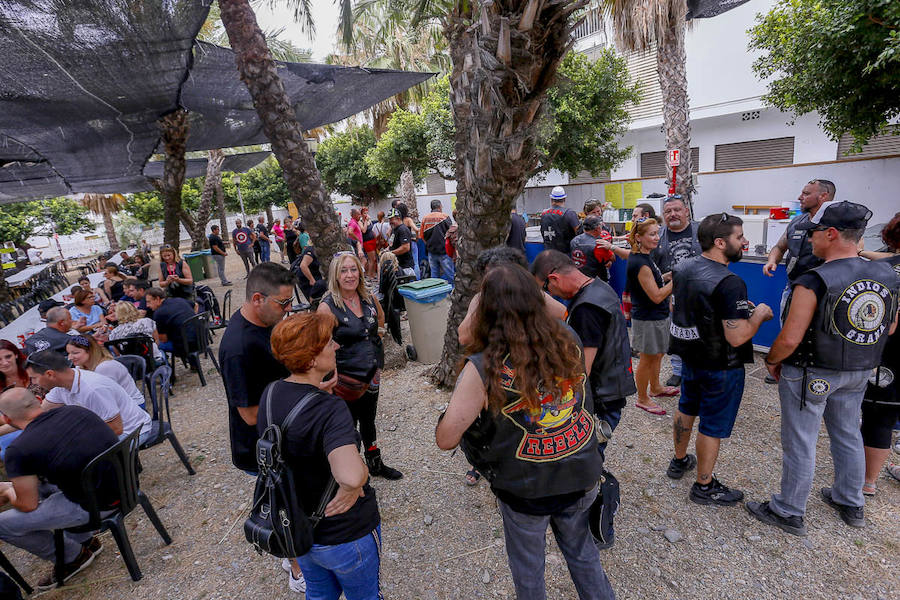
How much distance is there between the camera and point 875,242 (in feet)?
20.5

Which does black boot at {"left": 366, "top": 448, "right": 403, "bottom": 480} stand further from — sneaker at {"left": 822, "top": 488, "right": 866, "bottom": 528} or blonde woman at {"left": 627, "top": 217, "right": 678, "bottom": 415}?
sneaker at {"left": 822, "top": 488, "right": 866, "bottom": 528}

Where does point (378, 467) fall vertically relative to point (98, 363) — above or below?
below

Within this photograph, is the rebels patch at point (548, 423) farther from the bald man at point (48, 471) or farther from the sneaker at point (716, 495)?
the bald man at point (48, 471)

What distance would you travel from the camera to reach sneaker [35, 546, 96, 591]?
121 inches

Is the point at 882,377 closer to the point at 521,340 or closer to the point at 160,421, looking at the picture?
the point at 521,340

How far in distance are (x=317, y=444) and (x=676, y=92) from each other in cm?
1175

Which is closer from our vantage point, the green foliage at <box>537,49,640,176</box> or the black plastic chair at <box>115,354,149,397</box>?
the black plastic chair at <box>115,354,149,397</box>

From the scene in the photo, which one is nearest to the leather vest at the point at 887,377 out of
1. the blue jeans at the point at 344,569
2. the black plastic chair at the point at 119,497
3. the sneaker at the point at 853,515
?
the sneaker at the point at 853,515

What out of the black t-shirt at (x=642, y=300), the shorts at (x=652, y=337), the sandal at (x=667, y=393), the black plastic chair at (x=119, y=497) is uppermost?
the black t-shirt at (x=642, y=300)

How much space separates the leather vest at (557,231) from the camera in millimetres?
6531

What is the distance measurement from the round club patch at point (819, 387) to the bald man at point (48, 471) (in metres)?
4.25

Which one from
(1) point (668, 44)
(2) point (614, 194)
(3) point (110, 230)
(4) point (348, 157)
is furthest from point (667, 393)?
(3) point (110, 230)

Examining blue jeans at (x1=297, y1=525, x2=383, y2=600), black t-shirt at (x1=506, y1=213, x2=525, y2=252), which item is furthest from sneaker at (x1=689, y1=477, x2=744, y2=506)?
black t-shirt at (x1=506, y1=213, x2=525, y2=252)

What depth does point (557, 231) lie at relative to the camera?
21.6 ft
